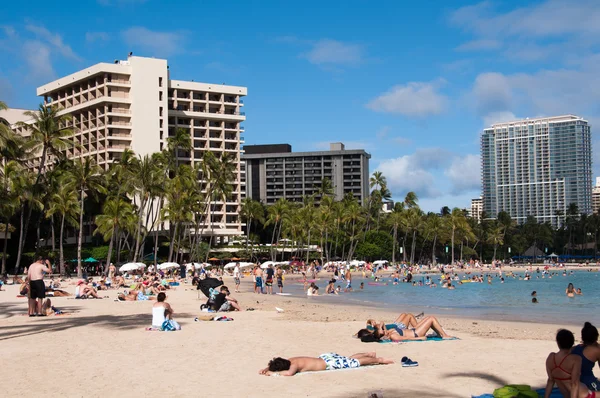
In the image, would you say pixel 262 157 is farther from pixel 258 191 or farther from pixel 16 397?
pixel 16 397

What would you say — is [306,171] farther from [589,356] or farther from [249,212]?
[589,356]

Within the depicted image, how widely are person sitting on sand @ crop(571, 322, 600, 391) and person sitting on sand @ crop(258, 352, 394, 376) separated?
12.2 feet

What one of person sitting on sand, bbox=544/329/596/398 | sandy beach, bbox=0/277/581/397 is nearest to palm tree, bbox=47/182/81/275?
sandy beach, bbox=0/277/581/397

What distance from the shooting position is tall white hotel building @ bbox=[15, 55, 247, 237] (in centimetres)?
8275

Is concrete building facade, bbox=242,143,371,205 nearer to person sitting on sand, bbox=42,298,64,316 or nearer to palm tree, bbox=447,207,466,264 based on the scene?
palm tree, bbox=447,207,466,264

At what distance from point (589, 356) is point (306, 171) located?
141m

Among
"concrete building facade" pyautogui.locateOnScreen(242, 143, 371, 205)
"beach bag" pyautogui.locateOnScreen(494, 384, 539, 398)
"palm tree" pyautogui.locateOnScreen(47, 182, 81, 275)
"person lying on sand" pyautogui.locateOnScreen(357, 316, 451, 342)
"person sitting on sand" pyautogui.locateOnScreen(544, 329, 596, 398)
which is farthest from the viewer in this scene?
"concrete building facade" pyautogui.locateOnScreen(242, 143, 371, 205)

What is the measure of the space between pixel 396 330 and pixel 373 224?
99.7 metres

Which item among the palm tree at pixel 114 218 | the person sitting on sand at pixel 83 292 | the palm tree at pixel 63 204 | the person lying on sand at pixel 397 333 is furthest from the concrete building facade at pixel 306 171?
the person lying on sand at pixel 397 333

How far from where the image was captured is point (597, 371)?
32.1ft

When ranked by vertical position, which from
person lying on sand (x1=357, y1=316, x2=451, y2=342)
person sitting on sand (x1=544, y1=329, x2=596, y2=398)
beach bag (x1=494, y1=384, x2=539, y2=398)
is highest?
person sitting on sand (x1=544, y1=329, x2=596, y2=398)

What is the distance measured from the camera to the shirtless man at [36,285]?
656 inches

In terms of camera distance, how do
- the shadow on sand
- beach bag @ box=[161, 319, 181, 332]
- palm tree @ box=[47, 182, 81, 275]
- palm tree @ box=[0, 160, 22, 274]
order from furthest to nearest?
palm tree @ box=[47, 182, 81, 275] < palm tree @ box=[0, 160, 22, 274] < beach bag @ box=[161, 319, 181, 332] < the shadow on sand

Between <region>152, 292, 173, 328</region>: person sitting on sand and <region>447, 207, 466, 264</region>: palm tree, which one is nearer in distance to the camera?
<region>152, 292, 173, 328</region>: person sitting on sand
